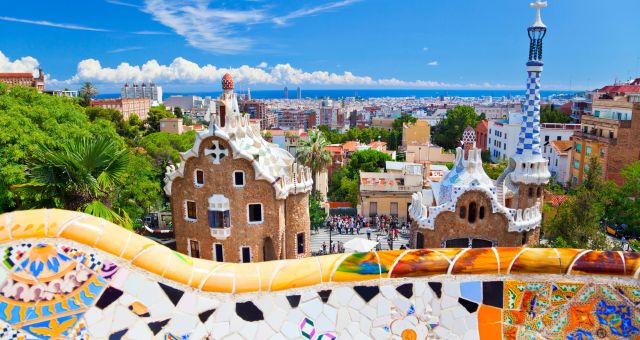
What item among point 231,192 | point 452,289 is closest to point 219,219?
point 231,192

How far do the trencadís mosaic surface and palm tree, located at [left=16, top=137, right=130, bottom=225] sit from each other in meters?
6.10

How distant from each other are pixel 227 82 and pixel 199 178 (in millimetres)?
3976

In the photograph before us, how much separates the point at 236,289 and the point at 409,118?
9253cm

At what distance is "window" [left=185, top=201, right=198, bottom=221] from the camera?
18.3 m

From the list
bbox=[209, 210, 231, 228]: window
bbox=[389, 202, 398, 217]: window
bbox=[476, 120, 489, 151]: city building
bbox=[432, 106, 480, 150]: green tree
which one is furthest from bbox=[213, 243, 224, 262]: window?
bbox=[432, 106, 480, 150]: green tree

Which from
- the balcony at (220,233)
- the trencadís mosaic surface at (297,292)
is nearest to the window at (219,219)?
the balcony at (220,233)

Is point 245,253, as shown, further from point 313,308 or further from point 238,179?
point 313,308

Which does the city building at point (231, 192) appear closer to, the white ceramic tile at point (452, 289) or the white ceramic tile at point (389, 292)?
the white ceramic tile at point (389, 292)

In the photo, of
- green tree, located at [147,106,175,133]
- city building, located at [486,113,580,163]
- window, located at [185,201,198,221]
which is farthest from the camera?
green tree, located at [147,106,175,133]

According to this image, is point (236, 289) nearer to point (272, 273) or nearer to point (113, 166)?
point (272, 273)

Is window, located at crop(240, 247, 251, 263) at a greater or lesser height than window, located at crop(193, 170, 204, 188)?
lesser

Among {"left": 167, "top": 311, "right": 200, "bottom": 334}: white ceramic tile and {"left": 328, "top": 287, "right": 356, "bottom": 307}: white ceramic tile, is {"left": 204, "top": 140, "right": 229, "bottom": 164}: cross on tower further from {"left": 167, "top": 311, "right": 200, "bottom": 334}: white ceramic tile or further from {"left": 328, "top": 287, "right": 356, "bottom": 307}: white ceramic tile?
{"left": 328, "top": 287, "right": 356, "bottom": 307}: white ceramic tile

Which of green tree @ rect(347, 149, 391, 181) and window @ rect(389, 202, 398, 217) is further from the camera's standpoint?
green tree @ rect(347, 149, 391, 181)

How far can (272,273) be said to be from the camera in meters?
4.56
